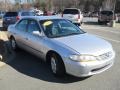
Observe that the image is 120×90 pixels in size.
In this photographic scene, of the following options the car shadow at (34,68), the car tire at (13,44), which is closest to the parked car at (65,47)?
the car shadow at (34,68)

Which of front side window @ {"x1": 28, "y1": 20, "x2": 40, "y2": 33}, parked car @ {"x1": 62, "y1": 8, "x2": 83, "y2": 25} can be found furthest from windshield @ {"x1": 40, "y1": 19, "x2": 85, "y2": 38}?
parked car @ {"x1": 62, "y1": 8, "x2": 83, "y2": 25}

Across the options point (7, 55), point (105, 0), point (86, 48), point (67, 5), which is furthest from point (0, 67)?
point (67, 5)

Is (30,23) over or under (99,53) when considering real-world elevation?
over

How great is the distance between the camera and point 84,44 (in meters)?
6.55

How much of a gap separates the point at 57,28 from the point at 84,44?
1.40 metres

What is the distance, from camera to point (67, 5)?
9381cm

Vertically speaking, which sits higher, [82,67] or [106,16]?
[82,67]

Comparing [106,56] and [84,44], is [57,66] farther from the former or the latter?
[106,56]

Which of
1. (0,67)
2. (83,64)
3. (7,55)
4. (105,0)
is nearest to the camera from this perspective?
(83,64)

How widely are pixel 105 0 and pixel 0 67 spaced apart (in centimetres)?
6650

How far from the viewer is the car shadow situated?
21.3 feet

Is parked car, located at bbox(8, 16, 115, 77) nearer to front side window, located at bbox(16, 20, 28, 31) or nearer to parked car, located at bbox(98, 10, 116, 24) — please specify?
front side window, located at bbox(16, 20, 28, 31)

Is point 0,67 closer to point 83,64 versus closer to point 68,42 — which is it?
point 68,42

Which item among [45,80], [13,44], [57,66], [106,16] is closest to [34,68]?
[45,80]
